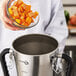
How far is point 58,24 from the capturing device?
78 centimetres

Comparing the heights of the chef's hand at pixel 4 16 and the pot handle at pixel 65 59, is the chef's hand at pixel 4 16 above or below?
above

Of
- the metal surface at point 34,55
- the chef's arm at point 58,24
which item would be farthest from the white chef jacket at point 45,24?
the metal surface at point 34,55

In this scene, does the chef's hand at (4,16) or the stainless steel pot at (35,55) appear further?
the chef's hand at (4,16)

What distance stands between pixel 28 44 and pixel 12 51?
65 millimetres

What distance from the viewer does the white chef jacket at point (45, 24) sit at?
0.73 metres

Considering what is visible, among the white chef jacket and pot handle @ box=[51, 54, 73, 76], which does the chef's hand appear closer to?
the white chef jacket

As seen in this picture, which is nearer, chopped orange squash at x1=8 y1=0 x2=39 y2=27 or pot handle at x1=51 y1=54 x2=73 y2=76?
pot handle at x1=51 y1=54 x2=73 y2=76

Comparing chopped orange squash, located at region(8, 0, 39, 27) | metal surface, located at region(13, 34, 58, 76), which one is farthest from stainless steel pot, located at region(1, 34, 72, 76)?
chopped orange squash, located at region(8, 0, 39, 27)

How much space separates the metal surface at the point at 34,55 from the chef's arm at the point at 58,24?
275 millimetres

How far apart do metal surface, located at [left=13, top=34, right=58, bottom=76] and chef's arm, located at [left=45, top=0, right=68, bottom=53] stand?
275mm

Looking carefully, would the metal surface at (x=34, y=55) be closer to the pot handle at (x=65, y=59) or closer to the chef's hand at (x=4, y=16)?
the pot handle at (x=65, y=59)

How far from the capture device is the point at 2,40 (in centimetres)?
75

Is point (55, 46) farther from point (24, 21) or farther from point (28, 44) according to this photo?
point (24, 21)

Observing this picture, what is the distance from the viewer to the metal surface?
1.39 ft
